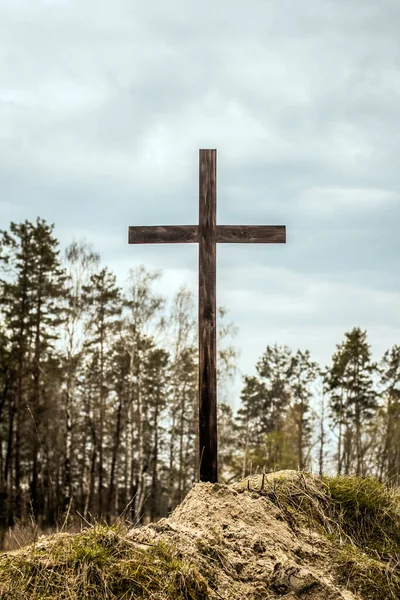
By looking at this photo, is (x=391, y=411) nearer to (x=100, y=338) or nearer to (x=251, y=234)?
(x=100, y=338)

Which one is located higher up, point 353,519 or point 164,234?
point 164,234

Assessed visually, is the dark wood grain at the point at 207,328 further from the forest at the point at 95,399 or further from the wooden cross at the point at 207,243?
the forest at the point at 95,399

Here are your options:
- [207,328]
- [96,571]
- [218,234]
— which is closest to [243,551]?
[96,571]

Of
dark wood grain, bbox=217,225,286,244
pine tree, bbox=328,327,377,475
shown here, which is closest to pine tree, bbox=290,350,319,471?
pine tree, bbox=328,327,377,475

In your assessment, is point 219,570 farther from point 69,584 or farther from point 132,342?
point 132,342

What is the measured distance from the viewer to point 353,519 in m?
6.54

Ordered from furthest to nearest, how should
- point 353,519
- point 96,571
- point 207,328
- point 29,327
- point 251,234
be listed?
point 29,327 → point 251,234 → point 207,328 → point 353,519 → point 96,571

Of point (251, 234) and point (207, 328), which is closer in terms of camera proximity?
point (207, 328)

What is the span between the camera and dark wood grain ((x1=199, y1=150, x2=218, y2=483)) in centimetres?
732

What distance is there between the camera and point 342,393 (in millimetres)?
38156

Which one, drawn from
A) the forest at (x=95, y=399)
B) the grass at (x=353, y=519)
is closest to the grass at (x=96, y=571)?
the grass at (x=353, y=519)

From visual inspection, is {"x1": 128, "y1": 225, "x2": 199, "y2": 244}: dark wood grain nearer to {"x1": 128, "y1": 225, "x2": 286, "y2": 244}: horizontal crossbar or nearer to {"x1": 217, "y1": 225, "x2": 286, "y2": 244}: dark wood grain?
{"x1": 128, "y1": 225, "x2": 286, "y2": 244}: horizontal crossbar

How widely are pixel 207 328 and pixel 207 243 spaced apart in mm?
949

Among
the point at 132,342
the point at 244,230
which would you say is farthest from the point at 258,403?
the point at 244,230
